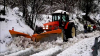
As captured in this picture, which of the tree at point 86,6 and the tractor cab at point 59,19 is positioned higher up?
the tree at point 86,6

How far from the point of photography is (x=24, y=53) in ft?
17.5

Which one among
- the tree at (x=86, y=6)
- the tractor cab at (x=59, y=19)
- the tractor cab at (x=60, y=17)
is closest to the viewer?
the tractor cab at (x=59, y=19)

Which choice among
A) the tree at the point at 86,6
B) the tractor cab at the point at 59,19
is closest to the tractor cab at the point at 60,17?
the tractor cab at the point at 59,19

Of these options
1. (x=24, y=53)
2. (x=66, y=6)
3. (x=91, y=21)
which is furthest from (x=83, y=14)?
(x=24, y=53)

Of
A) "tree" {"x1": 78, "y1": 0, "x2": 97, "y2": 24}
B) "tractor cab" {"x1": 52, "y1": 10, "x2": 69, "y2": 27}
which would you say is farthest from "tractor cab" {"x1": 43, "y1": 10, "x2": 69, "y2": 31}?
"tree" {"x1": 78, "y1": 0, "x2": 97, "y2": 24}

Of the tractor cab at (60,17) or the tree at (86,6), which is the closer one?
the tractor cab at (60,17)

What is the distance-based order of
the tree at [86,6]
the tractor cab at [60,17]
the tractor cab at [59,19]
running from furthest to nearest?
the tree at [86,6] < the tractor cab at [60,17] < the tractor cab at [59,19]

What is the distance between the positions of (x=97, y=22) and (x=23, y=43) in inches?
873

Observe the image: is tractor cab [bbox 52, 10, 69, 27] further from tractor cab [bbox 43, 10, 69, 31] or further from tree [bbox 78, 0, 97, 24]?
tree [bbox 78, 0, 97, 24]

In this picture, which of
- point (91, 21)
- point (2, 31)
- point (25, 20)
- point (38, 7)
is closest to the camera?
point (2, 31)

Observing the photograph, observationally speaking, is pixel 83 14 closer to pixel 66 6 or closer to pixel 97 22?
pixel 97 22

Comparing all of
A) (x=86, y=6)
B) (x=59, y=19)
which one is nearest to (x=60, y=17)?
(x=59, y=19)

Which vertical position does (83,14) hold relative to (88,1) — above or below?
below

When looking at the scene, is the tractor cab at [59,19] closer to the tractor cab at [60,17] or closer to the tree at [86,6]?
the tractor cab at [60,17]
